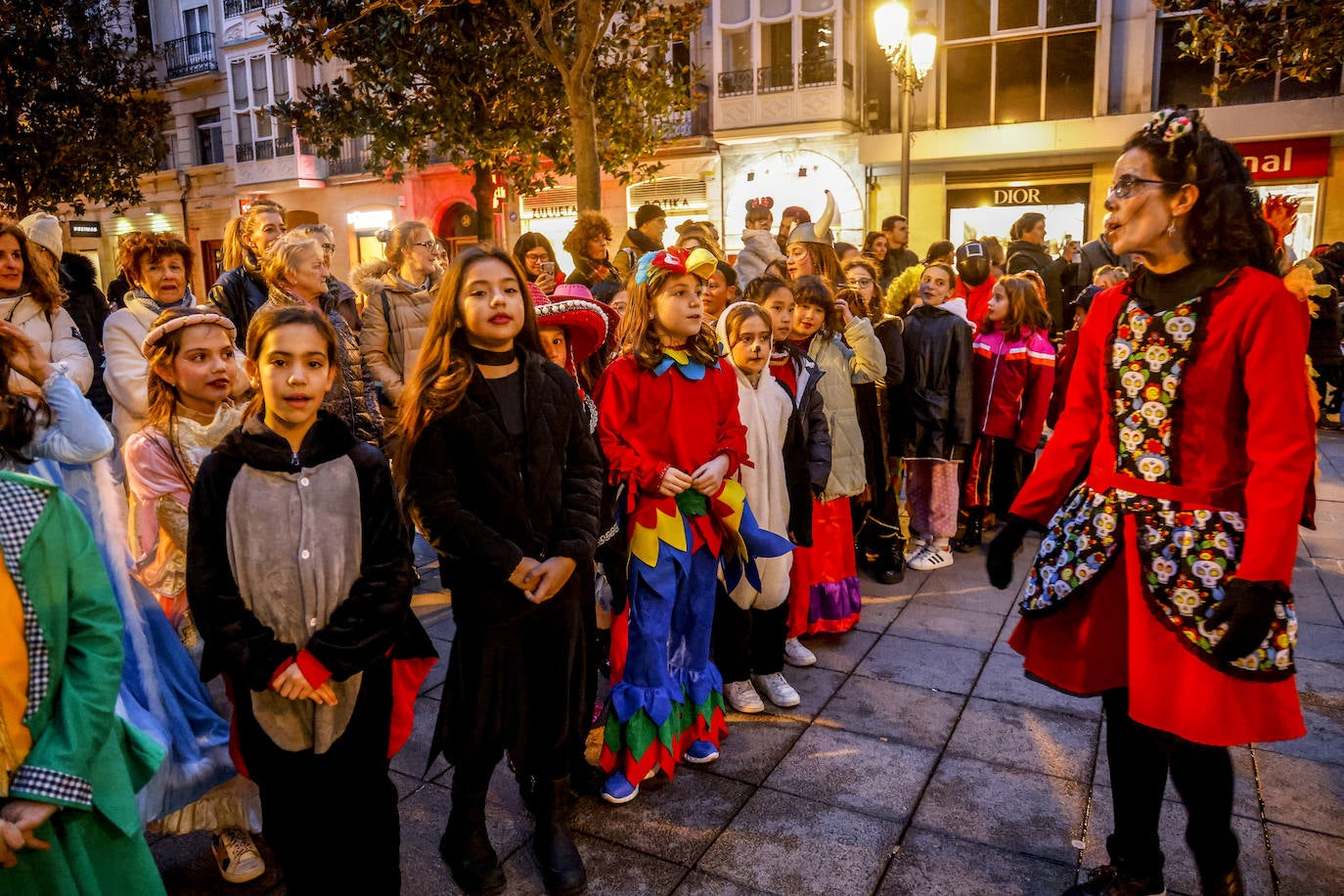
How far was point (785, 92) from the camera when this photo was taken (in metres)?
18.4

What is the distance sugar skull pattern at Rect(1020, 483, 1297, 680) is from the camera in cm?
230

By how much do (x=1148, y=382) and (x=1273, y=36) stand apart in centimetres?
758

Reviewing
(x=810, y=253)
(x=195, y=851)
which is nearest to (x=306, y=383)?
(x=195, y=851)

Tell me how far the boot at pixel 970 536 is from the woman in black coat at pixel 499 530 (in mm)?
4351

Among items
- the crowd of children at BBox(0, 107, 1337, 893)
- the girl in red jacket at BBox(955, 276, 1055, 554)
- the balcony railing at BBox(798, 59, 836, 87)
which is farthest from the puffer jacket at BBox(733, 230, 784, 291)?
the balcony railing at BBox(798, 59, 836, 87)

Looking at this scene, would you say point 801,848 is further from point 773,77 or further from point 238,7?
point 238,7

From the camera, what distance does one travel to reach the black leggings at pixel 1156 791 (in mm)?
2426

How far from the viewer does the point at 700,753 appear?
143 inches

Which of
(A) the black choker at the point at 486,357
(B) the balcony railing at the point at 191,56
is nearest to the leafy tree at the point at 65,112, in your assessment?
(B) the balcony railing at the point at 191,56

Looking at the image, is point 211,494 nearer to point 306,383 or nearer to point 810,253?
point 306,383

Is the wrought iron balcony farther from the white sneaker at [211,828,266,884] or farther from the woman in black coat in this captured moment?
the white sneaker at [211,828,266,884]

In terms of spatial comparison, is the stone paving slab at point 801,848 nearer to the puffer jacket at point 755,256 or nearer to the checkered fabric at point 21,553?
the checkered fabric at point 21,553

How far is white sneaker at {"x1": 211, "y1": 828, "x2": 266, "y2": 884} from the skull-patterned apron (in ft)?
8.45

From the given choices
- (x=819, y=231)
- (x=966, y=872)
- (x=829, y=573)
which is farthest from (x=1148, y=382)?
(x=819, y=231)
